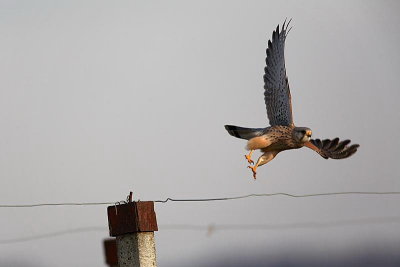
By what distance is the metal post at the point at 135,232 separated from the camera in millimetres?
8945

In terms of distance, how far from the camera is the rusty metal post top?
8984mm

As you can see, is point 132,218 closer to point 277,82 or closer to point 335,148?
point 335,148

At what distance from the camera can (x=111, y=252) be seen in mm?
10062

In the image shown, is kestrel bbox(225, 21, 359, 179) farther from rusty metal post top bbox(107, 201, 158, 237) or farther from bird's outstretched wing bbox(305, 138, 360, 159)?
rusty metal post top bbox(107, 201, 158, 237)

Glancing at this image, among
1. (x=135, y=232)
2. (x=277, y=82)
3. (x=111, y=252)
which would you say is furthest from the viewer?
(x=277, y=82)

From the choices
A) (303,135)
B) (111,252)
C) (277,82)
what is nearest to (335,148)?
(303,135)

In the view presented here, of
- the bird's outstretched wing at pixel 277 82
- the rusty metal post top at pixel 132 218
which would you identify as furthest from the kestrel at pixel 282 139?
the rusty metal post top at pixel 132 218

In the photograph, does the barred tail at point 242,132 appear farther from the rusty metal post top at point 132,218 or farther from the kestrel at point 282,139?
the rusty metal post top at point 132,218

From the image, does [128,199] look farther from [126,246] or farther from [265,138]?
[265,138]

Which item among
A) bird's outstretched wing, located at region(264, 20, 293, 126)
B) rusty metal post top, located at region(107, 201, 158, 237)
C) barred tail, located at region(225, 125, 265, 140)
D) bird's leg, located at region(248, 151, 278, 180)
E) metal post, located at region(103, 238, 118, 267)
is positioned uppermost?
bird's outstretched wing, located at region(264, 20, 293, 126)

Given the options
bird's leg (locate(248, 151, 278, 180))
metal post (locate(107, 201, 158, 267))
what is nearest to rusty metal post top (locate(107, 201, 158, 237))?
metal post (locate(107, 201, 158, 267))

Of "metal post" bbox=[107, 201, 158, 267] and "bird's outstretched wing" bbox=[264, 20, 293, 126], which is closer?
"metal post" bbox=[107, 201, 158, 267]

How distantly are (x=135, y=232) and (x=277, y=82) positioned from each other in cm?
457

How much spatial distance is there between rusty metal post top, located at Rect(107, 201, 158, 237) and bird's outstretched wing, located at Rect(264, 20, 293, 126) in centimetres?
345
